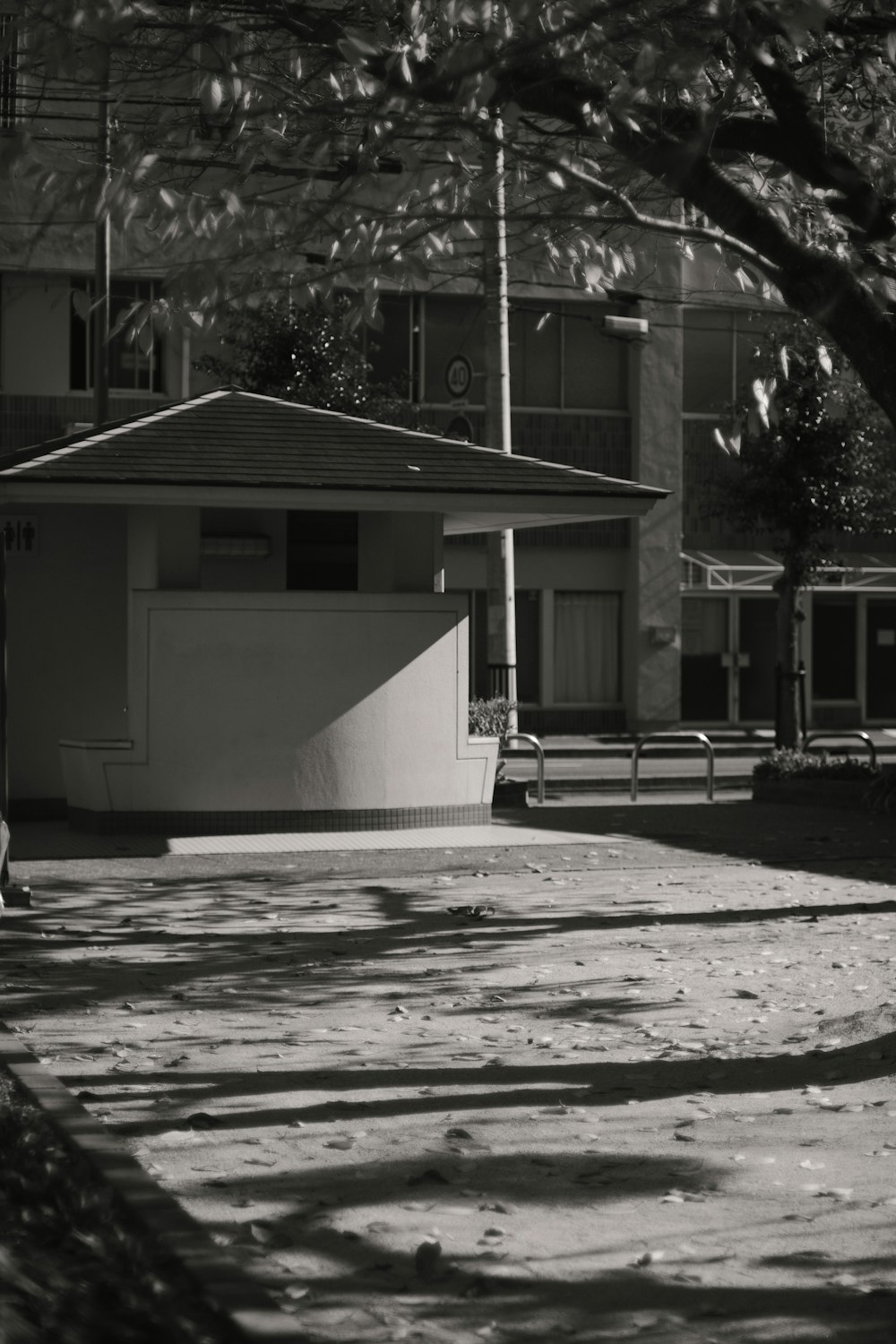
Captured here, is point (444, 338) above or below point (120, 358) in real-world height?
above

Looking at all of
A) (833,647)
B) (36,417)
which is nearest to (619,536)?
(833,647)

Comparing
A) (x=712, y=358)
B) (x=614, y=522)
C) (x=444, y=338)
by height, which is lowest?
(x=614, y=522)

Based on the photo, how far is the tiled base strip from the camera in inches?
159

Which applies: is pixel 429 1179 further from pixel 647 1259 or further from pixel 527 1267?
pixel 647 1259

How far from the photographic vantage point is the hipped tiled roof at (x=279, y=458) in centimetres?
1500

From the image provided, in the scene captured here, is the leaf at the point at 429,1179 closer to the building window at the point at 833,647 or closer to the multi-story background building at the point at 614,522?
the multi-story background building at the point at 614,522

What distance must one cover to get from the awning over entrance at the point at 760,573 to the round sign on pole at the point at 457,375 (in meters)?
5.36

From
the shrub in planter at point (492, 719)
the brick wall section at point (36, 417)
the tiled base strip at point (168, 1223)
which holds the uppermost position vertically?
the brick wall section at point (36, 417)

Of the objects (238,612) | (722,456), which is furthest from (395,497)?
(722,456)

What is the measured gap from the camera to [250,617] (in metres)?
15.5

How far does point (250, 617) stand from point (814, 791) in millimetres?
7186

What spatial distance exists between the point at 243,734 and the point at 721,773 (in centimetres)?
1203

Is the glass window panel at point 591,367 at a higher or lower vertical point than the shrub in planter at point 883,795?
higher

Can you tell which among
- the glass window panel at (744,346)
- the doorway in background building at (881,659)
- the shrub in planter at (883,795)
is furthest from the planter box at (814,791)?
the doorway in background building at (881,659)
